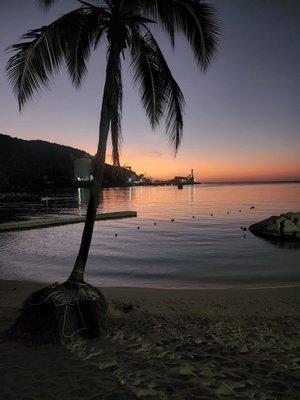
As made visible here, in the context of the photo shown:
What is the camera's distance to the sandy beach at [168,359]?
5.55 m

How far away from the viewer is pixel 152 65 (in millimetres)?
8062

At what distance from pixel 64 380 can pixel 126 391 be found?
1.13 meters

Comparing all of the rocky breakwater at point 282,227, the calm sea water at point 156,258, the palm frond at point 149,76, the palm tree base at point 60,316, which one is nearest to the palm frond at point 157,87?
the palm frond at point 149,76

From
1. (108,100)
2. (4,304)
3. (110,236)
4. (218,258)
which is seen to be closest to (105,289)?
(4,304)

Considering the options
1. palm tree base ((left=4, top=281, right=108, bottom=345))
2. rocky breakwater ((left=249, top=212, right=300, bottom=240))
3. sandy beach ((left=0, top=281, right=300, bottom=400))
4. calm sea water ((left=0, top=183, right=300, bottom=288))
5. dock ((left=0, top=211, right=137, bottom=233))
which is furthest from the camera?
dock ((left=0, top=211, right=137, bottom=233))

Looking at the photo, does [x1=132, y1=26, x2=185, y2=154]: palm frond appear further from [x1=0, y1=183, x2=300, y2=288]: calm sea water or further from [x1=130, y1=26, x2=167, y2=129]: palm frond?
[x1=0, y1=183, x2=300, y2=288]: calm sea water

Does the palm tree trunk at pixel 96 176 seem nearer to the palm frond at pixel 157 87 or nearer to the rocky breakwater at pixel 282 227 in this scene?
the palm frond at pixel 157 87

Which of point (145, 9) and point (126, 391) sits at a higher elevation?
point (145, 9)

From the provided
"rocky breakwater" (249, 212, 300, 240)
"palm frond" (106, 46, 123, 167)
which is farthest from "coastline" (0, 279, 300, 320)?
"rocky breakwater" (249, 212, 300, 240)

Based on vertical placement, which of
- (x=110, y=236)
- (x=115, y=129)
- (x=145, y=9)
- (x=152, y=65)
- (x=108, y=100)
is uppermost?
(x=145, y=9)

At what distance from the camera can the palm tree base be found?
7160mm

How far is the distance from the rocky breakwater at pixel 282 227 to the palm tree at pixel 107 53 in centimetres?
2518

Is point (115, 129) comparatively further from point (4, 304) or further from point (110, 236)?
point (110, 236)

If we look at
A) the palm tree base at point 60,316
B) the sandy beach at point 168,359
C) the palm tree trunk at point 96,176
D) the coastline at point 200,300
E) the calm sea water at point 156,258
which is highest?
the palm tree trunk at point 96,176
